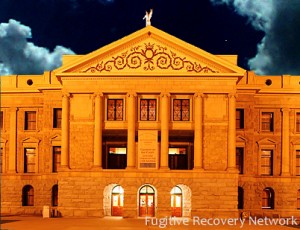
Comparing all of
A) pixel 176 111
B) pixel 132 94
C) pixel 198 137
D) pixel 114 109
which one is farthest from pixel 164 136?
pixel 114 109

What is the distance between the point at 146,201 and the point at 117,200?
2.94 m

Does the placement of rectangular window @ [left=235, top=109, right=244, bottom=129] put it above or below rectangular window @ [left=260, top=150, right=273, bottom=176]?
above

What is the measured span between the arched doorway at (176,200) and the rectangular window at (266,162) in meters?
10.4

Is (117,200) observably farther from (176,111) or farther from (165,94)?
(165,94)

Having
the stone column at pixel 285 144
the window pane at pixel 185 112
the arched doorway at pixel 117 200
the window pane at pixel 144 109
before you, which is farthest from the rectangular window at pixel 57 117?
the stone column at pixel 285 144

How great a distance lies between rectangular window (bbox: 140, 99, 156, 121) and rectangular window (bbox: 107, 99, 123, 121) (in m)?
1.99

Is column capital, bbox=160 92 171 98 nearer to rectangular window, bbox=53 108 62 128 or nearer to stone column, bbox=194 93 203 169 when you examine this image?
stone column, bbox=194 93 203 169

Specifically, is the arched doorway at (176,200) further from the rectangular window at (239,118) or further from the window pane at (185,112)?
the rectangular window at (239,118)

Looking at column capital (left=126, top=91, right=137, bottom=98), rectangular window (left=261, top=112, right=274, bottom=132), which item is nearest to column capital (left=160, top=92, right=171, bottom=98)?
column capital (left=126, top=91, right=137, bottom=98)

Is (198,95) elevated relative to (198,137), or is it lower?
elevated

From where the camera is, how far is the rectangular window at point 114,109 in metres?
48.9

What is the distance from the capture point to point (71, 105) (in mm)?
48719

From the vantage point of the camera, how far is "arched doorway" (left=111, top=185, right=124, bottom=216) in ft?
161

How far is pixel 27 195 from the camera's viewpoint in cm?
5512
